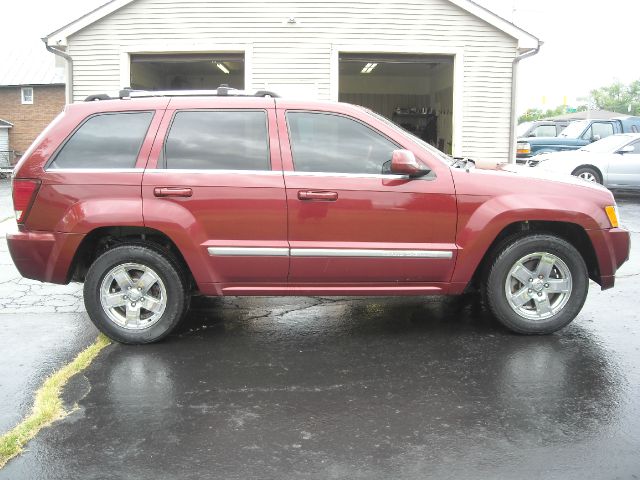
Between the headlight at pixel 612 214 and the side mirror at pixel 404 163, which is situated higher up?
the side mirror at pixel 404 163

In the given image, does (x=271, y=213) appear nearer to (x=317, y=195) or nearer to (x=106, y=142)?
(x=317, y=195)

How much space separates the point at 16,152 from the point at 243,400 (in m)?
33.5


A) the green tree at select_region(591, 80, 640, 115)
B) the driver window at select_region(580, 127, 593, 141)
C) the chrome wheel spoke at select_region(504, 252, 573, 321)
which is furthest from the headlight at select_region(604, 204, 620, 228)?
the green tree at select_region(591, 80, 640, 115)

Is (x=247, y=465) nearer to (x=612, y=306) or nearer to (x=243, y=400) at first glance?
(x=243, y=400)

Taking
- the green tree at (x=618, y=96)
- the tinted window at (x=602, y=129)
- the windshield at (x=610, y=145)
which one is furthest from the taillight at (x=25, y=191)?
Result: the green tree at (x=618, y=96)

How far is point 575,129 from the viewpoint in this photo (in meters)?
20.8

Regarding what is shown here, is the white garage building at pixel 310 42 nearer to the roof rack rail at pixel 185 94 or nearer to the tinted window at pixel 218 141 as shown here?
the roof rack rail at pixel 185 94

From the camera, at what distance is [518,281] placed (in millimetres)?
5199

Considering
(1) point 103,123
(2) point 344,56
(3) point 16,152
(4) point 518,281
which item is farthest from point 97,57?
(3) point 16,152

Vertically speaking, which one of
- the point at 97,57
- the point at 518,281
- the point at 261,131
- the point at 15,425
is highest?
the point at 97,57

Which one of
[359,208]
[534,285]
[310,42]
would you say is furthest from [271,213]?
[310,42]

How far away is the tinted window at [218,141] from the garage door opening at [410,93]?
11.5 metres

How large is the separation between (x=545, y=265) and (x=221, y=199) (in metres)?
2.58

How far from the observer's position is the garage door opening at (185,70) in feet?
45.3
